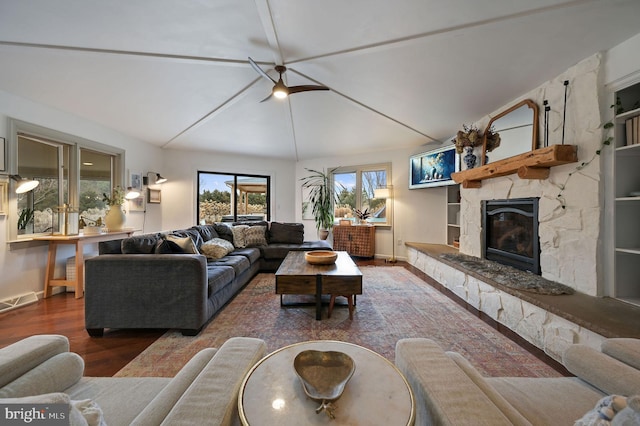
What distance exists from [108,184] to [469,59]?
560 centimetres

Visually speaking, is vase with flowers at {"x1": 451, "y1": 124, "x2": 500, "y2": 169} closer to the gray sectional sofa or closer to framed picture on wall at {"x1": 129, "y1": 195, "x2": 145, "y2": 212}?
the gray sectional sofa

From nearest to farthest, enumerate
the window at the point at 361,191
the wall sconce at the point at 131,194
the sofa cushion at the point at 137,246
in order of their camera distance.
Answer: the sofa cushion at the point at 137,246 < the wall sconce at the point at 131,194 < the window at the point at 361,191

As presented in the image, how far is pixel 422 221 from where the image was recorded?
5402 mm

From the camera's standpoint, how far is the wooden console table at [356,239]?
5.58 meters

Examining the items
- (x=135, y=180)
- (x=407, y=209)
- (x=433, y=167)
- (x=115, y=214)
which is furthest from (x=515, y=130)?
(x=135, y=180)

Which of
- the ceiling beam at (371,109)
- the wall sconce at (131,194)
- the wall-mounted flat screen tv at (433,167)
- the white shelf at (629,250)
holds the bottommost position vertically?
the white shelf at (629,250)

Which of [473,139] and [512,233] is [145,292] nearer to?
[512,233]

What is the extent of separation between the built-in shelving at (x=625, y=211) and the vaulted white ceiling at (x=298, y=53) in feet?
2.07

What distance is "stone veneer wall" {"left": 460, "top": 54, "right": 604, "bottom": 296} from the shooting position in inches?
88.0

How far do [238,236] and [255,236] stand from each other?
29 centimetres

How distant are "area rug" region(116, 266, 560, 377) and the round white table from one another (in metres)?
1.20

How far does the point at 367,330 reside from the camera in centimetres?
236

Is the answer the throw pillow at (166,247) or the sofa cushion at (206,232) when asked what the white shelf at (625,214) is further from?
the sofa cushion at (206,232)

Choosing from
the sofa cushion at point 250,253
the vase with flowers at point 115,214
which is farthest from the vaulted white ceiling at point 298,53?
the sofa cushion at point 250,253
